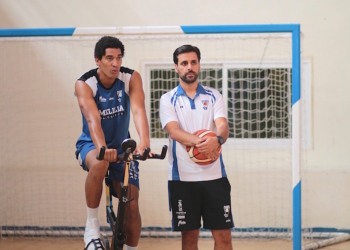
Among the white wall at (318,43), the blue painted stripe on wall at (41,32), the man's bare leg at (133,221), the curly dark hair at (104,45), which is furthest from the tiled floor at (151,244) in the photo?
the curly dark hair at (104,45)

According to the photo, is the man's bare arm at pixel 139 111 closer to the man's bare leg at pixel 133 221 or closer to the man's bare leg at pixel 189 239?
the man's bare leg at pixel 133 221

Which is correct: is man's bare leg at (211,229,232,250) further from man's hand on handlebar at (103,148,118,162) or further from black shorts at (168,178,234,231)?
man's hand on handlebar at (103,148,118,162)

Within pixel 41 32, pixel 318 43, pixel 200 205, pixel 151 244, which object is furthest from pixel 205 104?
pixel 318 43

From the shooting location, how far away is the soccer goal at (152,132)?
5410 mm

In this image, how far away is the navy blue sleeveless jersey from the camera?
3082 millimetres

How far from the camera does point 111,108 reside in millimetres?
3090

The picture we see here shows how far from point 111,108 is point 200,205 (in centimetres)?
97

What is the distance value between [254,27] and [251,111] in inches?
76.4

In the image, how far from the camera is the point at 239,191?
546 centimetres

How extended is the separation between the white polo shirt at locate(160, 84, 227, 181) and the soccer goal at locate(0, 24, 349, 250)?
2.15 meters

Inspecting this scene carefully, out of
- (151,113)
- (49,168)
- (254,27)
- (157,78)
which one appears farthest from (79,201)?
(254,27)

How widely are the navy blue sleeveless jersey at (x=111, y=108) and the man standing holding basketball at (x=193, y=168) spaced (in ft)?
1.04

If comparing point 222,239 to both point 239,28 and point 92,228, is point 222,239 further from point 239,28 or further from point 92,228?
point 239,28

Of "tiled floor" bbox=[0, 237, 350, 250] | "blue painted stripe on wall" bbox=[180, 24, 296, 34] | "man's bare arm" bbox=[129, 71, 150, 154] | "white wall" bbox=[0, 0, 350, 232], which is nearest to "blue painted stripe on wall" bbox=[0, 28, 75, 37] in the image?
"man's bare arm" bbox=[129, 71, 150, 154]
